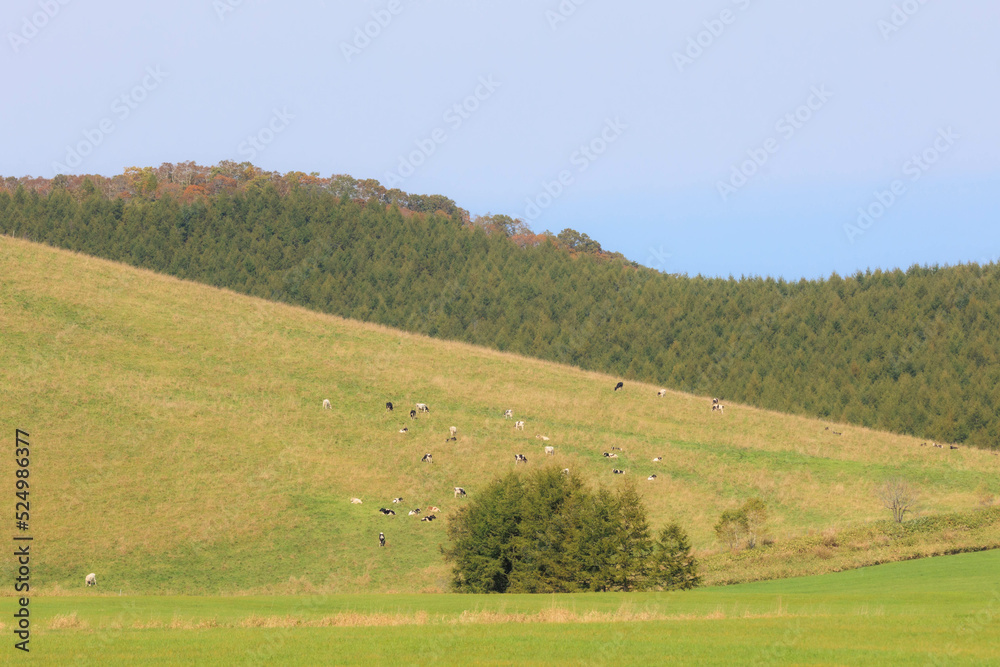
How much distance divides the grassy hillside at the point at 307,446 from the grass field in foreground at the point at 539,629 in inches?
420

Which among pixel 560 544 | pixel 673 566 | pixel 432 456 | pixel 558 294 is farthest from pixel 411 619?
pixel 558 294

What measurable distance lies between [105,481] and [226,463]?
21.1ft

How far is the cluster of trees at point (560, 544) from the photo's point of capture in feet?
116

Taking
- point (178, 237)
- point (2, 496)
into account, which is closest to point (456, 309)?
point (178, 237)

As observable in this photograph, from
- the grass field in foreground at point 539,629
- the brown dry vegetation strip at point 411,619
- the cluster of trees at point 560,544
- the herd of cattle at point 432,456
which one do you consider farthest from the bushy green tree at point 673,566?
the herd of cattle at point 432,456

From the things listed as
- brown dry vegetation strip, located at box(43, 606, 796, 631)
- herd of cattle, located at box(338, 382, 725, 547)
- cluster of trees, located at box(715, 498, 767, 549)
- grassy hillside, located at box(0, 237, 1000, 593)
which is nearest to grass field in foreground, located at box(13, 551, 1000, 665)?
brown dry vegetation strip, located at box(43, 606, 796, 631)

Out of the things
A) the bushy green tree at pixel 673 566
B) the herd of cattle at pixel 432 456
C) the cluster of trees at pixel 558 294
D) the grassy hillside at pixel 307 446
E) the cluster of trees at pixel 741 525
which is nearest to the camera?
the bushy green tree at pixel 673 566

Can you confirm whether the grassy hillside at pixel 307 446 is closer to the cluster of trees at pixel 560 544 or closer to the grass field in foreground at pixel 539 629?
the cluster of trees at pixel 560 544

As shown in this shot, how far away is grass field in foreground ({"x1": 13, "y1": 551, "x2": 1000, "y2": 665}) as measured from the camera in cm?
1755

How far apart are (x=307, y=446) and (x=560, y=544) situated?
23.5m

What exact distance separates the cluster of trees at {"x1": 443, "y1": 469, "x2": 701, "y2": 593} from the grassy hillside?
11.6ft

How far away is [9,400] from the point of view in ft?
175

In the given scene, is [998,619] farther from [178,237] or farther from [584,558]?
[178,237]

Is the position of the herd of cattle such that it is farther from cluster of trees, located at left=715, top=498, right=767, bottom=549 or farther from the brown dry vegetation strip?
the brown dry vegetation strip
